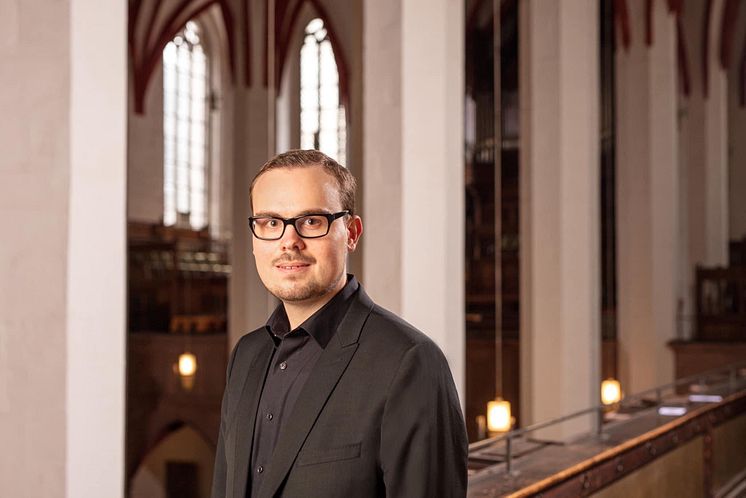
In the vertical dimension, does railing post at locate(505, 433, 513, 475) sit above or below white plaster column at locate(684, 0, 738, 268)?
below

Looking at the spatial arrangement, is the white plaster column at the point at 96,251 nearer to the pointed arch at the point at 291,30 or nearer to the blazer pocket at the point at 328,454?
the blazer pocket at the point at 328,454

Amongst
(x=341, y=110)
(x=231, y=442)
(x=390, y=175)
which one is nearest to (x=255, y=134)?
(x=341, y=110)

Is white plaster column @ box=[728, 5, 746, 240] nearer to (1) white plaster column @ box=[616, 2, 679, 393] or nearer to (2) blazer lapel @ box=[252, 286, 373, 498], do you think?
(1) white plaster column @ box=[616, 2, 679, 393]

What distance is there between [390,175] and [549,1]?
3.90 metres

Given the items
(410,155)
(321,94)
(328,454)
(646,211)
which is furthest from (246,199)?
(328,454)

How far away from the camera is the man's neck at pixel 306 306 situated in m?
2.02

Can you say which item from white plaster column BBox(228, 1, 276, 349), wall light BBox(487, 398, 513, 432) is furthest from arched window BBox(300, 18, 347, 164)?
wall light BBox(487, 398, 513, 432)

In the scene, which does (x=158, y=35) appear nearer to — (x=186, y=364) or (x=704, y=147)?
(x=186, y=364)

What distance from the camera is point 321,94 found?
19.6 m

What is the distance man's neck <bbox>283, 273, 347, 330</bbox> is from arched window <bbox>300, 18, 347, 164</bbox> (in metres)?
17.5

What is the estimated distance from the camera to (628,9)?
1550 centimetres

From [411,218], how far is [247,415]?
135 inches

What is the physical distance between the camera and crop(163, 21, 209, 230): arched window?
1908cm

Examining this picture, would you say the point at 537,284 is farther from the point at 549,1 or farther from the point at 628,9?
the point at 628,9
